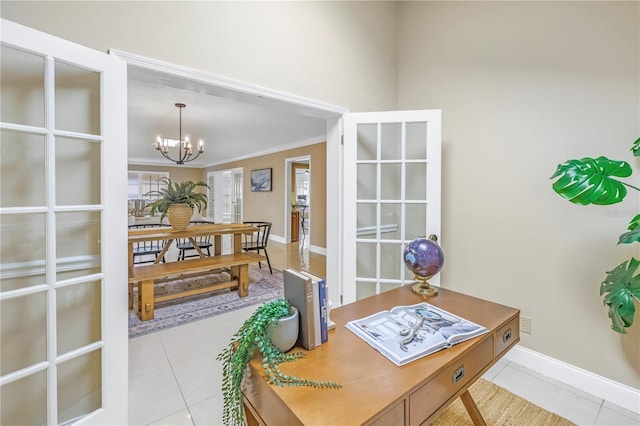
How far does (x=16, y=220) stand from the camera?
1.23 m

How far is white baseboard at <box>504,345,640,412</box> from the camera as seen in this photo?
5.53ft

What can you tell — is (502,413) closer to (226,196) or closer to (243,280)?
(243,280)

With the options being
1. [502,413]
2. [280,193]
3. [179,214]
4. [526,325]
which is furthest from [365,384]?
[280,193]

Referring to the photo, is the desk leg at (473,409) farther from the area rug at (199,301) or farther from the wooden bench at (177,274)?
the wooden bench at (177,274)

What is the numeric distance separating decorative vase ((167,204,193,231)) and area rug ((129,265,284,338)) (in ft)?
3.02

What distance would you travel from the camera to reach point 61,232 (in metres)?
1.35

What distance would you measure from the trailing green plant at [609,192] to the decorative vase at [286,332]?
1392mm

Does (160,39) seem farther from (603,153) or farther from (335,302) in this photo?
(603,153)

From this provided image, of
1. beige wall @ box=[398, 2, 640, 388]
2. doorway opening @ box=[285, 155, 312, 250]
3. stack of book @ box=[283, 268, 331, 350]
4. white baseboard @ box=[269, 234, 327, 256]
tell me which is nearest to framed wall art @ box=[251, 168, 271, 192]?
doorway opening @ box=[285, 155, 312, 250]

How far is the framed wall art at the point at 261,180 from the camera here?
7.71 meters

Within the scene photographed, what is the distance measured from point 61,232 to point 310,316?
4.25ft

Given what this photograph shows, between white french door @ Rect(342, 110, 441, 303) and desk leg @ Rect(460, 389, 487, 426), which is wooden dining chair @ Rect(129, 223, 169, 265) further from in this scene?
desk leg @ Rect(460, 389, 487, 426)

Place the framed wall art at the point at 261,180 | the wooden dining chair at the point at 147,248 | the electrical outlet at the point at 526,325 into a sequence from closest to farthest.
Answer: the electrical outlet at the point at 526,325 < the wooden dining chair at the point at 147,248 < the framed wall art at the point at 261,180

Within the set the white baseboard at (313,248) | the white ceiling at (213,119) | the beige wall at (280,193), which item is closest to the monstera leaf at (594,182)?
the white ceiling at (213,119)
